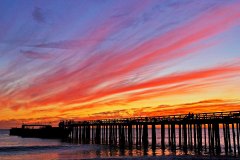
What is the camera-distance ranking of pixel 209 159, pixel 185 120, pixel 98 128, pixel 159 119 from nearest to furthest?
pixel 209 159, pixel 185 120, pixel 159 119, pixel 98 128

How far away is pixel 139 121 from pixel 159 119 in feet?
19.0

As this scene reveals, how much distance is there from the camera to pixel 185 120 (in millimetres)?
44344

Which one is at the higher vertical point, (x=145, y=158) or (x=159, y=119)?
(x=159, y=119)

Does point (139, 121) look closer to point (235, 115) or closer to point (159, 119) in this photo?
Answer: point (159, 119)

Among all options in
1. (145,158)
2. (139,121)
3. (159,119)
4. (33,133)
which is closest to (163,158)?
(145,158)

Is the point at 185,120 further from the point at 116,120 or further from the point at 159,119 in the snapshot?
the point at 116,120

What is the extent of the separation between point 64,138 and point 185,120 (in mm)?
50660

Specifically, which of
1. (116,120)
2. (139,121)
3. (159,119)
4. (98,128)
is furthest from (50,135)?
(159,119)

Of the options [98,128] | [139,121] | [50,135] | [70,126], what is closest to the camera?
[139,121]

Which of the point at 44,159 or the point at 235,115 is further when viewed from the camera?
the point at 44,159

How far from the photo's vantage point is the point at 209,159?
33.7 metres

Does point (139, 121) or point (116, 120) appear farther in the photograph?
point (116, 120)

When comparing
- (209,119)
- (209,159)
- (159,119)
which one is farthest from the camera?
(159,119)

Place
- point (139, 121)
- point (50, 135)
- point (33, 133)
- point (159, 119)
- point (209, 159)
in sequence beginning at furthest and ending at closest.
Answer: point (33, 133), point (50, 135), point (139, 121), point (159, 119), point (209, 159)
